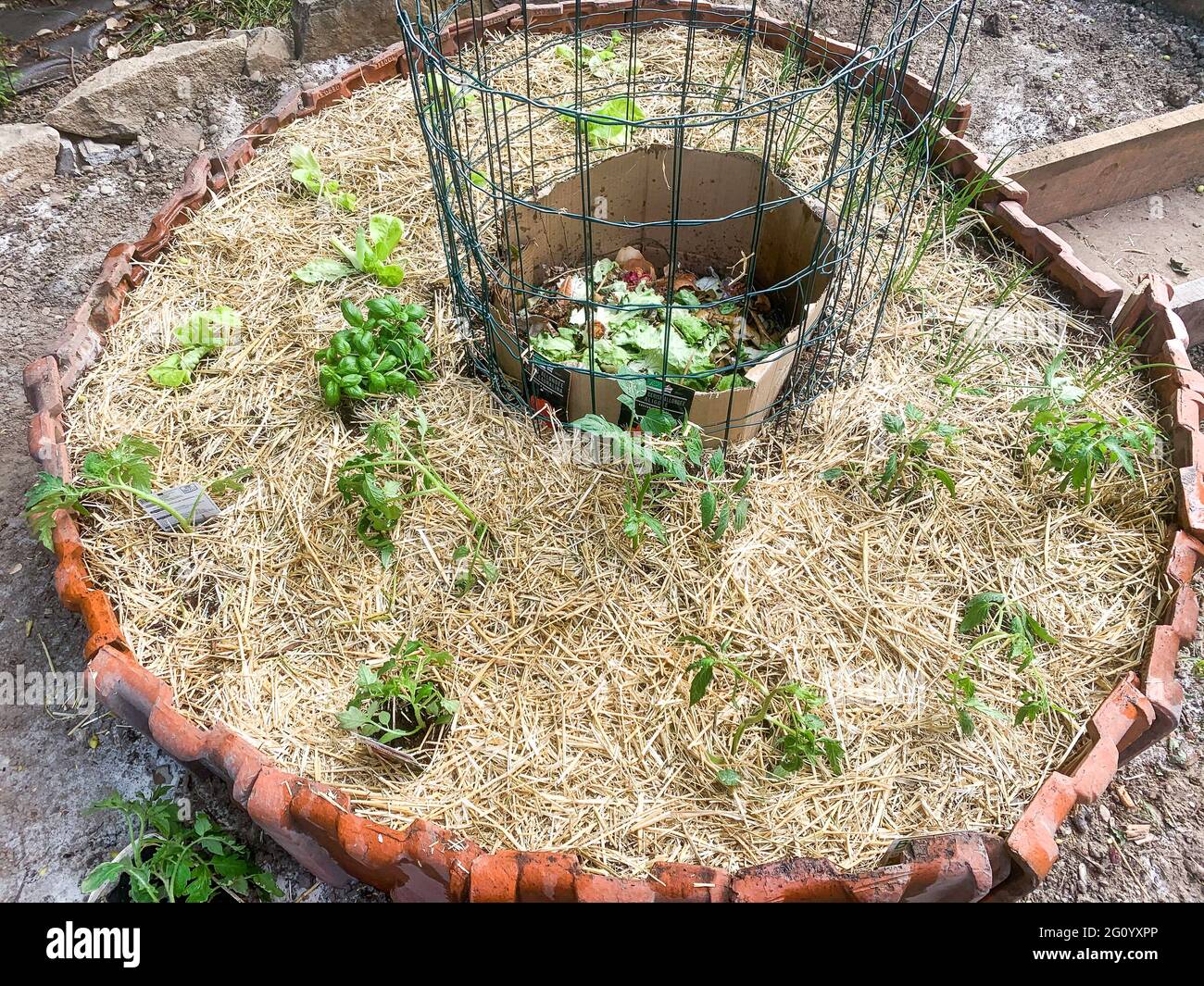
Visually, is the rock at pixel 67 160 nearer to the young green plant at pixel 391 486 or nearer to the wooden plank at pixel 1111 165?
the young green plant at pixel 391 486

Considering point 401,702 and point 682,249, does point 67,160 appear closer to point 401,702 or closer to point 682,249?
point 682,249

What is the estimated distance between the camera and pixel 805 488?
99.8 inches

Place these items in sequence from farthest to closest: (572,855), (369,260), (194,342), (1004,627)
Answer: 1. (369,260)
2. (194,342)
3. (1004,627)
4. (572,855)

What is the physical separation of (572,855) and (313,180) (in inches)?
106

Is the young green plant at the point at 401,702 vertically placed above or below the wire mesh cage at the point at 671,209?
below

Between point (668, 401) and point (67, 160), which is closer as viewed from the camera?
point (668, 401)

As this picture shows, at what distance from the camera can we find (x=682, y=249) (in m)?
3.20

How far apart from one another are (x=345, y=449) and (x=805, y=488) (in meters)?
1.37


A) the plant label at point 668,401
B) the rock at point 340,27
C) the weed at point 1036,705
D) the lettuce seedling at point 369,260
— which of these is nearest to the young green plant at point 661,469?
the plant label at point 668,401

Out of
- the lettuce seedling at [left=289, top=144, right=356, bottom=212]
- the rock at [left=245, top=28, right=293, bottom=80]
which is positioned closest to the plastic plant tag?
the lettuce seedling at [left=289, top=144, right=356, bottom=212]

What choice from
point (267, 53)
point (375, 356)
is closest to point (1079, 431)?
point (375, 356)

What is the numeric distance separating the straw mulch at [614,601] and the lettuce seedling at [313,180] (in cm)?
56

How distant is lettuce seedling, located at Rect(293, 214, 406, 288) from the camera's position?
3018 millimetres

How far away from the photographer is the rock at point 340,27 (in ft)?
13.8
